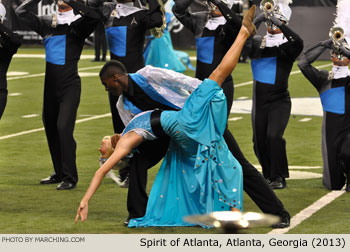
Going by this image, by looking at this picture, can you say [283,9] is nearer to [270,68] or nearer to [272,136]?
[270,68]

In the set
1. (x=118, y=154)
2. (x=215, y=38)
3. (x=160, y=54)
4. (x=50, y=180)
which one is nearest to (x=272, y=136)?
(x=215, y=38)

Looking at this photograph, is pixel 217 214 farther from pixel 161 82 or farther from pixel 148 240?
pixel 161 82

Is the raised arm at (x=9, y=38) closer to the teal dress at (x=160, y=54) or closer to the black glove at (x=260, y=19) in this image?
the black glove at (x=260, y=19)

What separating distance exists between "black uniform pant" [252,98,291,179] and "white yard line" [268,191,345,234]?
0.59 m

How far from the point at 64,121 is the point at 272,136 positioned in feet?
6.29

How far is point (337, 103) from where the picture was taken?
941 centimetres

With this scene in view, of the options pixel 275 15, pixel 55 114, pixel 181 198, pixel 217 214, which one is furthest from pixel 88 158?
pixel 217 214

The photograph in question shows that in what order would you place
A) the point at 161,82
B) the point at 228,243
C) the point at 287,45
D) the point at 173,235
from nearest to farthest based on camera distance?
1. the point at 228,243
2. the point at 173,235
3. the point at 161,82
4. the point at 287,45

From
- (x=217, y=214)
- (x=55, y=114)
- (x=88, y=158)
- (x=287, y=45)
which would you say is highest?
(x=217, y=214)

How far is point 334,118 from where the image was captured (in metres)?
9.45

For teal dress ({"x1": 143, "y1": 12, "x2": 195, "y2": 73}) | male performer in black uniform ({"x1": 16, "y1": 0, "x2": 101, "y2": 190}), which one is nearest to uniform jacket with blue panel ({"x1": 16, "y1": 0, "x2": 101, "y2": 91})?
male performer in black uniform ({"x1": 16, "y1": 0, "x2": 101, "y2": 190})

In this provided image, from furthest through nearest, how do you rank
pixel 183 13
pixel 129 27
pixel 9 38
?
pixel 183 13
pixel 129 27
pixel 9 38

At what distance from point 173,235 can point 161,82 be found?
117cm

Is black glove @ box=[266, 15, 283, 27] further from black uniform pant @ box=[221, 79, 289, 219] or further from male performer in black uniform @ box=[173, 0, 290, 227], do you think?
black uniform pant @ box=[221, 79, 289, 219]
